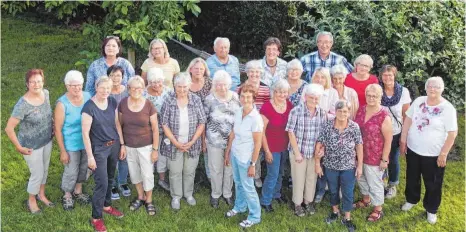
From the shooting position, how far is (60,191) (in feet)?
20.1

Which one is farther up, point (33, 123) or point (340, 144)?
point (33, 123)

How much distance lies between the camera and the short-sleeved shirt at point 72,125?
5.28 m

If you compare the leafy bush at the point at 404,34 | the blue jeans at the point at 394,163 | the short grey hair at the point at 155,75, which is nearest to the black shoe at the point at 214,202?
the short grey hair at the point at 155,75

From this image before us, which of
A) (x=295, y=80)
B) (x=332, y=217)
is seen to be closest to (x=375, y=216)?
(x=332, y=217)

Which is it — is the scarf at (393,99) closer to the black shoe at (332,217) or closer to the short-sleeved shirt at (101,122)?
the black shoe at (332,217)

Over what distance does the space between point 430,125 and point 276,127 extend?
1.65 meters

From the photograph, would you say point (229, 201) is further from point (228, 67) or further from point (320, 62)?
point (320, 62)

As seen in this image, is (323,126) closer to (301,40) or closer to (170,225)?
(170,225)

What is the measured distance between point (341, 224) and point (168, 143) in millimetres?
2119

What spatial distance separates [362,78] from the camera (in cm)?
Answer: 585

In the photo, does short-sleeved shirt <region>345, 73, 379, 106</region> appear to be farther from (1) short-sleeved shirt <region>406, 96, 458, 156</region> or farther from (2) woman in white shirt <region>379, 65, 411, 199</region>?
(1) short-sleeved shirt <region>406, 96, 458, 156</region>

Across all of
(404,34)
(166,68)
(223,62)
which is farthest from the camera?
(404,34)

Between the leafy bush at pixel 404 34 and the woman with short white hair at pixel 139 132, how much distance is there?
3.09 metres

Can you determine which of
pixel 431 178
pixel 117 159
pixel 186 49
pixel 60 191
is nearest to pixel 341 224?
pixel 431 178
